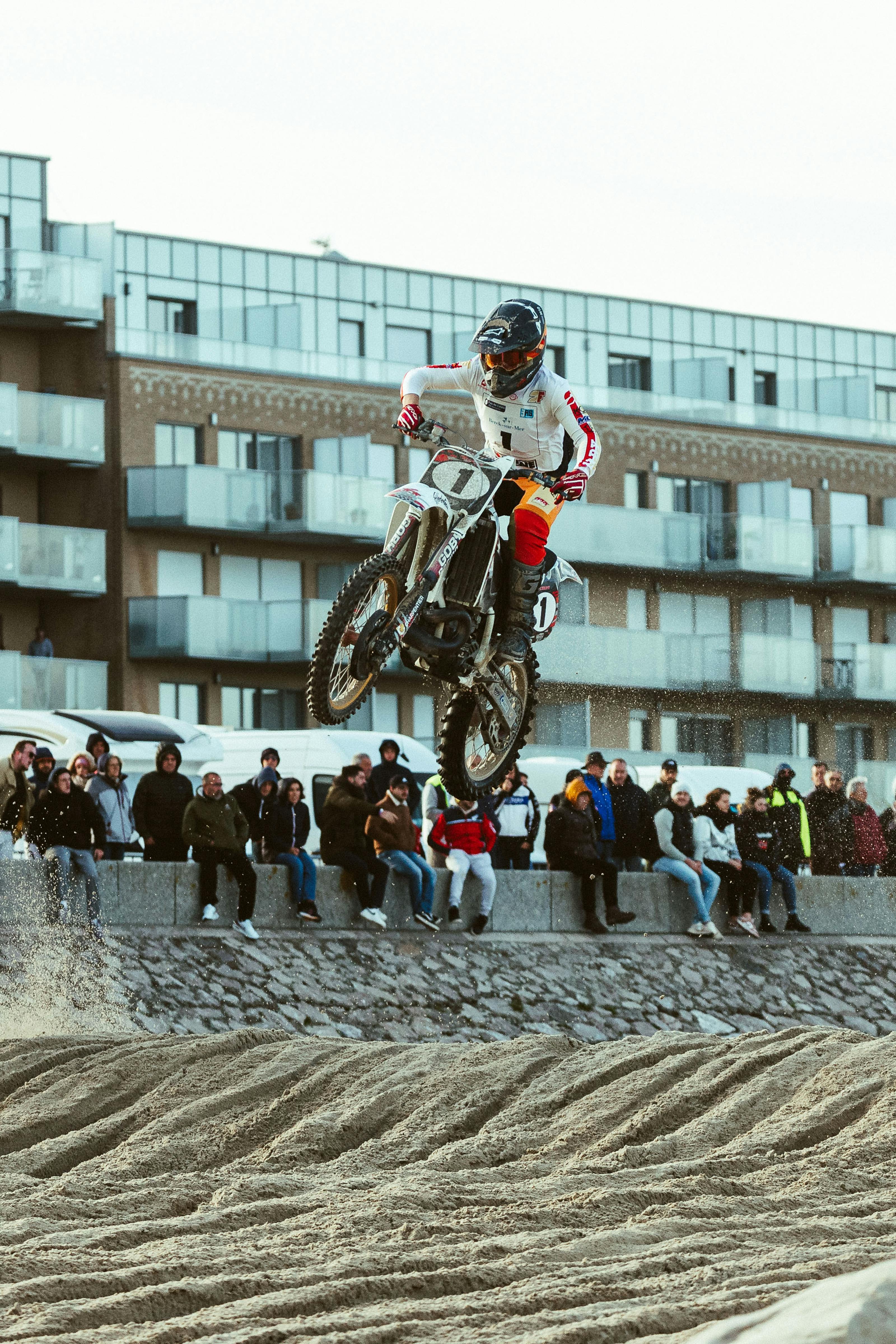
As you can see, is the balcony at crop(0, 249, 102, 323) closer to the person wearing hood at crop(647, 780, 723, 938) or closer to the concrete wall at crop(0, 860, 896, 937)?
the concrete wall at crop(0, 860, 896, 937)

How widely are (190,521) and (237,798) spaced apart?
2336cm

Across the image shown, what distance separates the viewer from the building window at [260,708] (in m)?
46.6

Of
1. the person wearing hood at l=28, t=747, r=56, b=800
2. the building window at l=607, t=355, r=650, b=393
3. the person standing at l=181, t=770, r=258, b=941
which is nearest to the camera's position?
the person wearing hood at l=28, t=747, r=56, b=800

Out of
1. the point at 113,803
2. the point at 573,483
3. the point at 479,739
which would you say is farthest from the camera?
the point at 113,803

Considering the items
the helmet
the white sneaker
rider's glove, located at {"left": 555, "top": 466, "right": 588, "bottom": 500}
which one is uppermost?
the helmet

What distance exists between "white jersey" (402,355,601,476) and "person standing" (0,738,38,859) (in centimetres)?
1033

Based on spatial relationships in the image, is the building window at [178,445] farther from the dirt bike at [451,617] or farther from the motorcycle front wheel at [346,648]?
the motorcycle front wheel at [346,648]

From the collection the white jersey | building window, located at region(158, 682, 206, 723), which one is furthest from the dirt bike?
building window, located at region(158, 682, 206, 723)

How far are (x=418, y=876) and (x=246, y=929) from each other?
218 centimetres

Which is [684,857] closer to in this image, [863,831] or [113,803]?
[863,831]

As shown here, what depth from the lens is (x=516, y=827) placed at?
985 inches

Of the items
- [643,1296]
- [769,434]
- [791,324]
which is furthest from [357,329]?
[643,1296]

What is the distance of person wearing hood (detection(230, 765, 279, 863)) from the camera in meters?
22.6

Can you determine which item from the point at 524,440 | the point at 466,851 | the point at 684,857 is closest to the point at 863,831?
the point at 684,857
